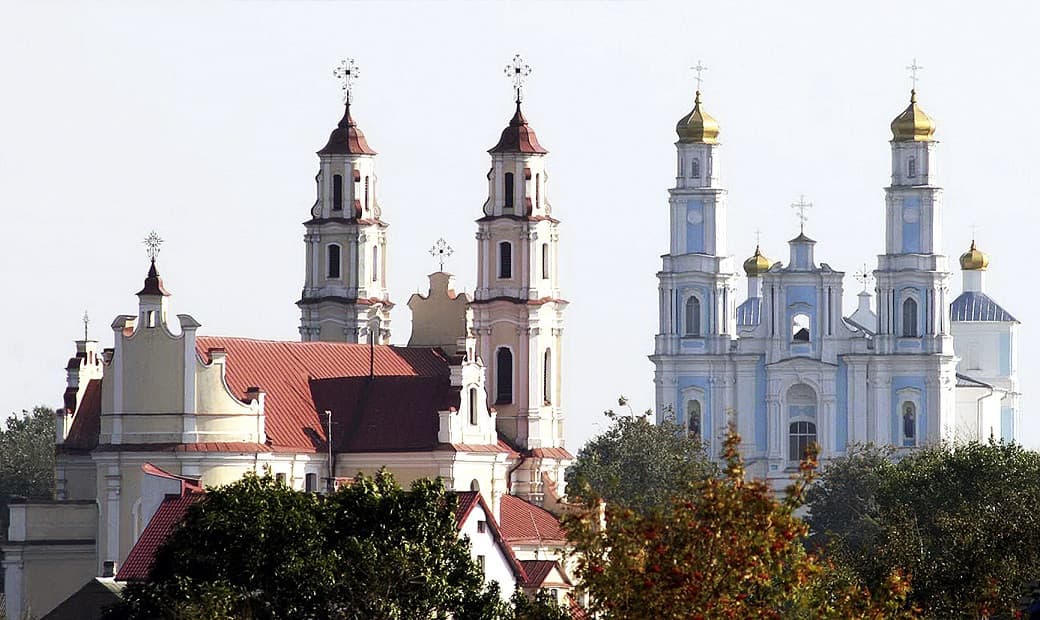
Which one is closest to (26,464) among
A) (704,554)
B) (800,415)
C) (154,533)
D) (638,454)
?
(638,454)

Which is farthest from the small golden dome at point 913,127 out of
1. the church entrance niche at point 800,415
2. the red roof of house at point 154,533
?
the red roof of house at point 154,533

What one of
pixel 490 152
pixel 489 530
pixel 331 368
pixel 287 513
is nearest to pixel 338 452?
pixel 331 368

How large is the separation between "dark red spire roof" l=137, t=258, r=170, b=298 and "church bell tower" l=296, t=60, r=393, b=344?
49.3 feet

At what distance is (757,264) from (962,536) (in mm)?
95641

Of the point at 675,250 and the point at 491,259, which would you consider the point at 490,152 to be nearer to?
the point at 491,259

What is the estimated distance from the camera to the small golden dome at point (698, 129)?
145500mm

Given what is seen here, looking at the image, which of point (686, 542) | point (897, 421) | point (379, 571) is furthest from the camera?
point (897, 421)

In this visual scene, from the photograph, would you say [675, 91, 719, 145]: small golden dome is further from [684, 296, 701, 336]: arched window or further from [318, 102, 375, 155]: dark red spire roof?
[318, 102, 375, 155]: dark red spire roof

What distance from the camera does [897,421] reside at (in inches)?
5605

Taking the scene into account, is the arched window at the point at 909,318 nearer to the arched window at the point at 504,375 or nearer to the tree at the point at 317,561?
the arched window at the point at 504,375

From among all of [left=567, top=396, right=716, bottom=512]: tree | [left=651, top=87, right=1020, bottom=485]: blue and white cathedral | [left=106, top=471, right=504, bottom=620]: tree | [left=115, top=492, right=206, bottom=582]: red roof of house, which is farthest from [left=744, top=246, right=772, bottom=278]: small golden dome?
[left=106, top=471, right=504, bottom=620]: tree

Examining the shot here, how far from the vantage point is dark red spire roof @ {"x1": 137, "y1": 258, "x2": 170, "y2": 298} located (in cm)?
8744

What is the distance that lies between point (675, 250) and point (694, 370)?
186 inches

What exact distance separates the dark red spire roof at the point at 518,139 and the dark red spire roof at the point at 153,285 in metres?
13.3
